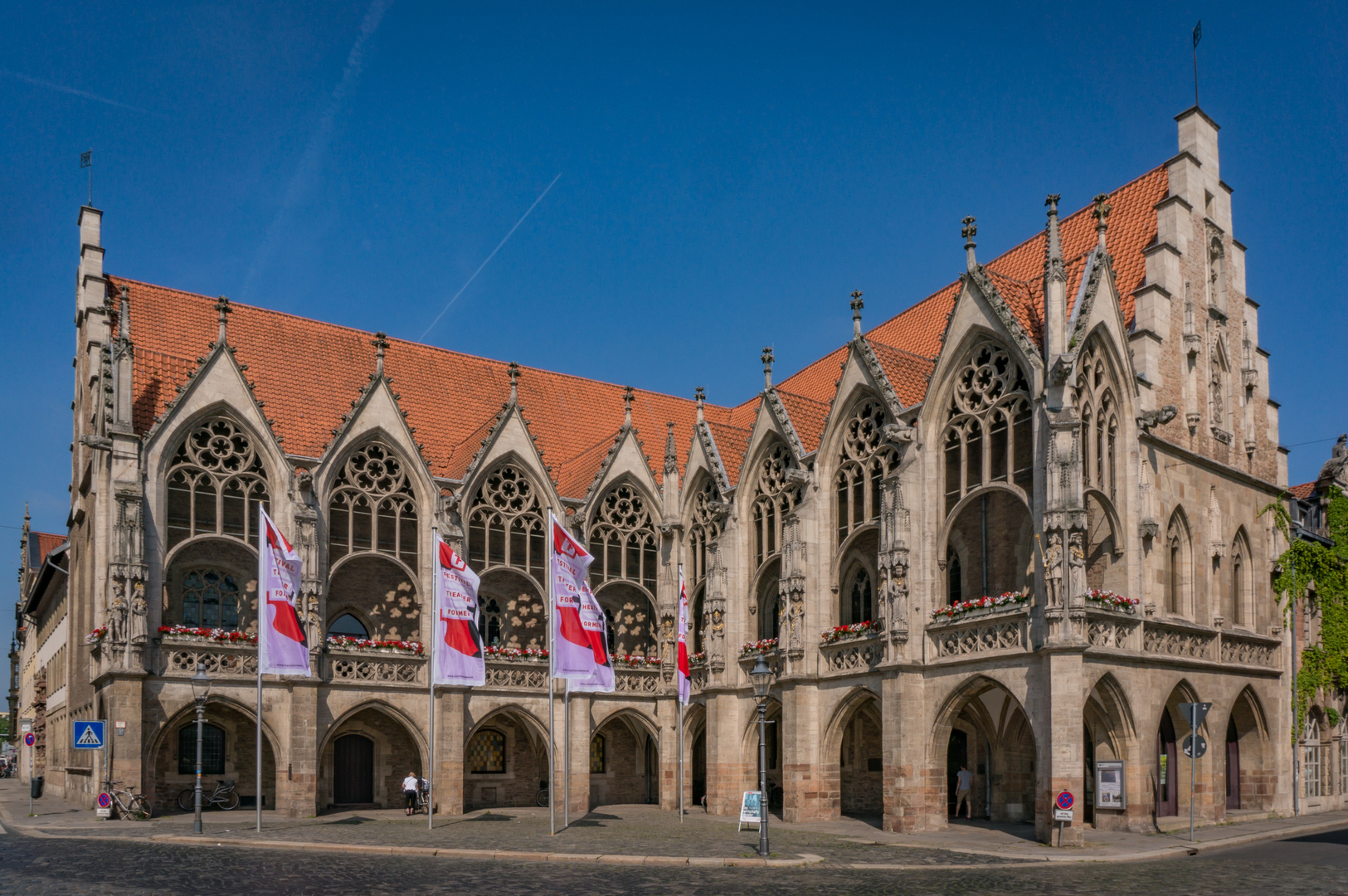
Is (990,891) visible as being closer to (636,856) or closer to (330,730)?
(636,856)

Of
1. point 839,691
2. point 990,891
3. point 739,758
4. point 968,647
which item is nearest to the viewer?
point 990,891

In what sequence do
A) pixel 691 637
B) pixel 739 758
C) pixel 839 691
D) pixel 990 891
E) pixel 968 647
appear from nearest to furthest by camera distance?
pixel 990 891
pixel 968 647
pixel 839 691
pixel 739 758
pixel 691 637

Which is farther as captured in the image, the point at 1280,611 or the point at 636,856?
the point at 1280,611

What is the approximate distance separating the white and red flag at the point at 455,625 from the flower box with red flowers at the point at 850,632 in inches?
374

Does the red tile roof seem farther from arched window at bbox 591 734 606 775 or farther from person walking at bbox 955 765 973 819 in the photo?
person walking at bbox 955 765 973 819

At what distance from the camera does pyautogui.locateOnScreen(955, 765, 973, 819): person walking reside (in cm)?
3381

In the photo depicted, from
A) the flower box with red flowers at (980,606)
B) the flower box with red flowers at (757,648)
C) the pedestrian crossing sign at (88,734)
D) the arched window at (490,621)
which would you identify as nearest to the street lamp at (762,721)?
the flower box with red flowers at (980,606)

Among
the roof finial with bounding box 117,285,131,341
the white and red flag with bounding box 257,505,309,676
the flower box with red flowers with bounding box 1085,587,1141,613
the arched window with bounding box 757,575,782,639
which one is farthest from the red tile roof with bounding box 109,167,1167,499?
the white and red flag with bounding box 257,505,309,676

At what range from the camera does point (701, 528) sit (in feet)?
136

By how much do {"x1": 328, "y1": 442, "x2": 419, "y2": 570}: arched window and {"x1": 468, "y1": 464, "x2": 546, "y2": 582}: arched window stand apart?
2043 millimetres

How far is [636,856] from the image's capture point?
23.2 metres

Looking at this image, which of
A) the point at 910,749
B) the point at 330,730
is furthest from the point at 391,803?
the point at 910,749

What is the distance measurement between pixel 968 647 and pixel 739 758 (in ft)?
35.3

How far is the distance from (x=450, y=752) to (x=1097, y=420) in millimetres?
20619
